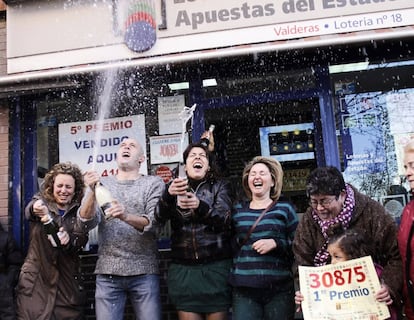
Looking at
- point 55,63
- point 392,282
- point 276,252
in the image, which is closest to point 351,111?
point 276,252

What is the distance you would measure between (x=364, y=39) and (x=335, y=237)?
225 cm

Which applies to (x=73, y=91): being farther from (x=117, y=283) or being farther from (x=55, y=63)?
(x=117, y=283)

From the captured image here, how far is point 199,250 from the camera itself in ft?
11.4

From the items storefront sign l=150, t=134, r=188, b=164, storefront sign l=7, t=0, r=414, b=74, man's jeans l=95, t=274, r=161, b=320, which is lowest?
man's jeans l=95, t=274, r=161, b=320

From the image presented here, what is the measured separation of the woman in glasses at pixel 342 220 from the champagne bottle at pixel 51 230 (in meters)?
1.92

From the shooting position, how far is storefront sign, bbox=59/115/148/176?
536 centimetres

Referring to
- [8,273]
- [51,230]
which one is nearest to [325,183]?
[51,230]

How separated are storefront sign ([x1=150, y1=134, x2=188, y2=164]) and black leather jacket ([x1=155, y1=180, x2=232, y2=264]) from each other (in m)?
1.68

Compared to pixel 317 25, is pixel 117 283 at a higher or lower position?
lower

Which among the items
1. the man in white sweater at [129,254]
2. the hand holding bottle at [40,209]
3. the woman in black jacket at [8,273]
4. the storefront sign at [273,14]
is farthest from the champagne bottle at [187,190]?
the storefront sign at [273,14]

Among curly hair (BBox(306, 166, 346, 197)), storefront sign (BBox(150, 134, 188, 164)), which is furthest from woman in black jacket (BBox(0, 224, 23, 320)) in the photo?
curly hair (BBox(306, 166, 346, 197))

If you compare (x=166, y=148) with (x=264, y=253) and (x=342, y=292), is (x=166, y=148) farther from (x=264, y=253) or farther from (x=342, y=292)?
(x=342, y=292)

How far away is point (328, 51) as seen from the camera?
4.82 m

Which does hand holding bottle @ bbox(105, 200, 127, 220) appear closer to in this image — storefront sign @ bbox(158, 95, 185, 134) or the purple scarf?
the purple scarf
